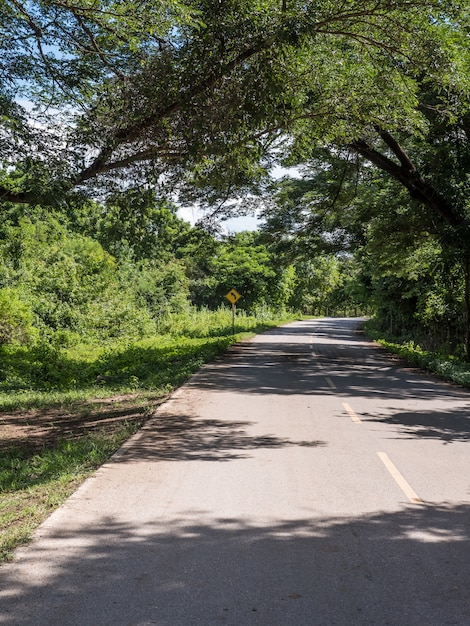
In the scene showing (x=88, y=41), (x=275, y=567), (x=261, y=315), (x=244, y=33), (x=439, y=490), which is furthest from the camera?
(x=261, y=315)

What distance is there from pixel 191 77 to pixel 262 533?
6648 millimetres

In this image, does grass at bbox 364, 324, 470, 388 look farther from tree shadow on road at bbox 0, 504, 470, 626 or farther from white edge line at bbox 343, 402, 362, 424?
tree shadow on road at bbox 0, 504, 470, 626

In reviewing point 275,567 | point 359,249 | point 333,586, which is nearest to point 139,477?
point 275,567

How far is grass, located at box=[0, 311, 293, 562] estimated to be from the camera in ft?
21.9

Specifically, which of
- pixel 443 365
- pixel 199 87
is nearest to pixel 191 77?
pixel 199 87

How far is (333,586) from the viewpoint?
4.29 m

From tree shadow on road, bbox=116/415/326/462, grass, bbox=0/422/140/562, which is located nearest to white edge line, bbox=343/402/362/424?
tree shadow on road, bbox=116/415/326/462

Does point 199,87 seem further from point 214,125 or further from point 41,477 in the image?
point 41,477

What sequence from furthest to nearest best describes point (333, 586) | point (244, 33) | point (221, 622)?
point (244, 33) → point (333, 586) → point (221, 622)

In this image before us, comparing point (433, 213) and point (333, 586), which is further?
point (433, 213)

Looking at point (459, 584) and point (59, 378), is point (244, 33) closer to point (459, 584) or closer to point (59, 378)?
point (459, 584)

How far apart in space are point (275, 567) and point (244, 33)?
7.22 meters

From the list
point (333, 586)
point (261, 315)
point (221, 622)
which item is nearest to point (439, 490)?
point (333, 586)

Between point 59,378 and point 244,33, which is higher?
point 244,33
